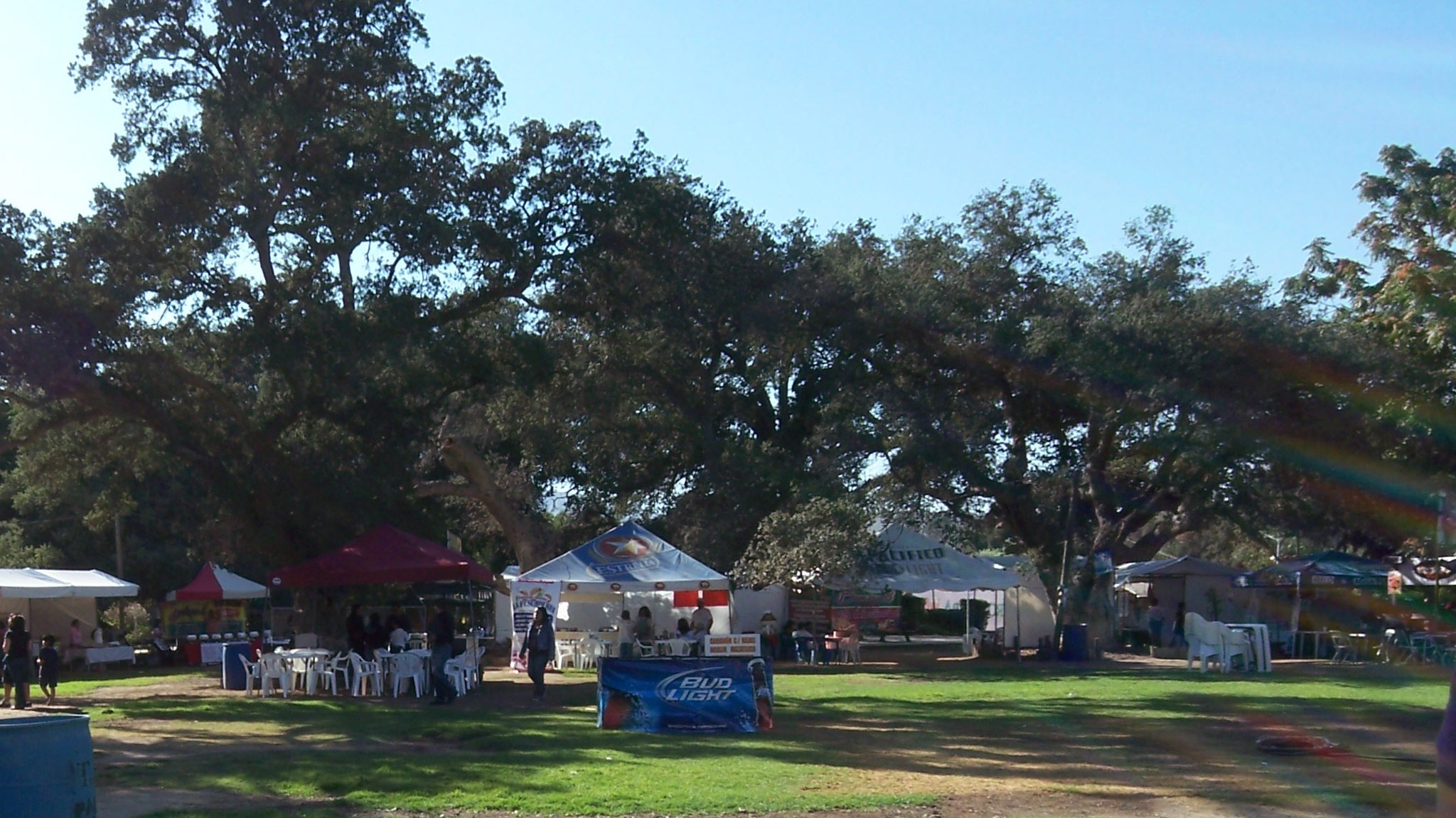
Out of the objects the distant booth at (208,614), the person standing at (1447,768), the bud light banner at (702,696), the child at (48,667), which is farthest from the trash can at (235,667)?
the person standing at (1447,768)

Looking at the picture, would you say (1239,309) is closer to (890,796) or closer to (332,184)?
(332,184)

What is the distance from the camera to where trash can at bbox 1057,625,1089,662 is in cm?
3170

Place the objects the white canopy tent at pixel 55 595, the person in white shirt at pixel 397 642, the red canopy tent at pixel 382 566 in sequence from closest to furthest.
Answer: the red canopy tent at pixel 382 566
the person in white shirt at pixel 397 642
the white canopy tent at pixel 55 595

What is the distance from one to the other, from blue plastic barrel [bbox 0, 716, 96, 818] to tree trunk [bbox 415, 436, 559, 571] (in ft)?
87.4

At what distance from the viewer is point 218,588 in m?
36.3

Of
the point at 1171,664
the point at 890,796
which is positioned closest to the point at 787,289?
the point at 1171,664

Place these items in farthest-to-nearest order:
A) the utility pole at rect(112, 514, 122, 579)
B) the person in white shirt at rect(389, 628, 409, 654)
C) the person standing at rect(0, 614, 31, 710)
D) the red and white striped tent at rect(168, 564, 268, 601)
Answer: the utility pole at rect(112, 514, 122, 579) < the red and white striped tent at rect(168, 564, 268, 601) < the person in white shirt at rect(389, 628, 409, 654) < the person standing at rect(0, 614, 31, 710)

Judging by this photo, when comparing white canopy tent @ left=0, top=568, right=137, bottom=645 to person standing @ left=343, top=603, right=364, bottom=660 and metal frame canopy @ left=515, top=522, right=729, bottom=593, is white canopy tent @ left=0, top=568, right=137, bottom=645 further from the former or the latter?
metal frame canopy @ left=515, top=522, right=729, bottom=593

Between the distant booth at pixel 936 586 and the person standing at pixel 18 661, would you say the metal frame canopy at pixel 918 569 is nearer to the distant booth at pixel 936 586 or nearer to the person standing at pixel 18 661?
the distant booth at pixel 936 586

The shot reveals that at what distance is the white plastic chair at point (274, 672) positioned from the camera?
22.2 metres

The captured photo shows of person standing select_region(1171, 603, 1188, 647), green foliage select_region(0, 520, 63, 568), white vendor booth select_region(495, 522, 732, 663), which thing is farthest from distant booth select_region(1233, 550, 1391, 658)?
green foliage select_region(0, 520, 63, 568)

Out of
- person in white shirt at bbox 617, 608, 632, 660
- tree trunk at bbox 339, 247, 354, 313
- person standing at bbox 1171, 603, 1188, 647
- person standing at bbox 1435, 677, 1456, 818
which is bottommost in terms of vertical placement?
person standing at bbox 1171, 603, 1188, 647

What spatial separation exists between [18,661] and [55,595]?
1123cm

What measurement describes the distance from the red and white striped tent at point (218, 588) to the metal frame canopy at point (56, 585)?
58.1 inches
